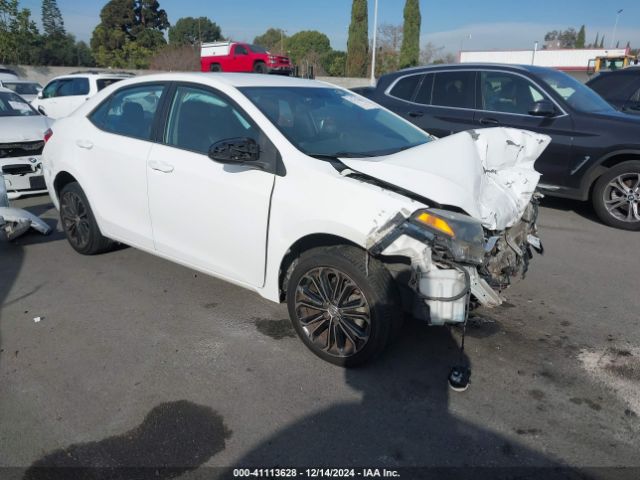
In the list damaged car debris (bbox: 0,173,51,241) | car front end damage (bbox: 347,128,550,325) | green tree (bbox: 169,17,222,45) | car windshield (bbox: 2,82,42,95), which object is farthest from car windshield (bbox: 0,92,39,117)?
green tree (bbox: 169,17,222,45)

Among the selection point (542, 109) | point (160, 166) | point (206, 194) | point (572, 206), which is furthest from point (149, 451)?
point (572, 206)

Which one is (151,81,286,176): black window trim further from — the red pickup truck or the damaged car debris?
the red pickup truck

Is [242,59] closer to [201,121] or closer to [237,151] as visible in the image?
[201,121]

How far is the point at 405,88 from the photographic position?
7.58m

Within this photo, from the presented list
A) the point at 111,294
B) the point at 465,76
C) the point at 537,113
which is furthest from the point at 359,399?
the point at 465,76

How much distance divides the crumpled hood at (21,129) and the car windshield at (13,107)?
466 millimetres

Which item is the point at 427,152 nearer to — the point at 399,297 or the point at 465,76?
the point at 399,297

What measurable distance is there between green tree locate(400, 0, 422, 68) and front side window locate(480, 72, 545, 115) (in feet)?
121

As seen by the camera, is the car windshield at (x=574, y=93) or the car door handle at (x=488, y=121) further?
the car door handle at (x=488, y=121)

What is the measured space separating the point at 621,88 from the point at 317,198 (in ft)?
25.5

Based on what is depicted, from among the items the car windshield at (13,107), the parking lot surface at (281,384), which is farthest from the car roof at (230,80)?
the car windshield at (13,107)

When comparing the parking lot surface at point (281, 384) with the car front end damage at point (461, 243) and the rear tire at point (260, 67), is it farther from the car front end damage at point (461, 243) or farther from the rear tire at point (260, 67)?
the rear tire at point (260, 67)

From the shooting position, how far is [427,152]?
332 centimetres

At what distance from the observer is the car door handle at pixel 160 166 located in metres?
3.83
